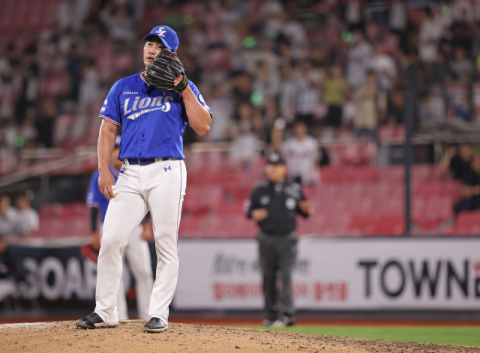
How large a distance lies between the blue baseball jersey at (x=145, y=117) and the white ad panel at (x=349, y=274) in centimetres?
538

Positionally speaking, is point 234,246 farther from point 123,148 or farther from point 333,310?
point 123,148

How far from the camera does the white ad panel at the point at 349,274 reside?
9250mm

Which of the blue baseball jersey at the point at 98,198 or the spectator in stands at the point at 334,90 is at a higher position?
the spectator in stands at the point at 334,90

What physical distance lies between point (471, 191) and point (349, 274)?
2.49m

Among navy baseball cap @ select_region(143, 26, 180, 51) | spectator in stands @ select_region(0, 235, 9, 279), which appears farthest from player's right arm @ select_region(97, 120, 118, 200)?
spectator in stands @ select_region(0, 235, 9, 279)

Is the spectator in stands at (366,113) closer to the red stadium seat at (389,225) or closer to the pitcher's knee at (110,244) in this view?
the red stadium seat at (389,225)

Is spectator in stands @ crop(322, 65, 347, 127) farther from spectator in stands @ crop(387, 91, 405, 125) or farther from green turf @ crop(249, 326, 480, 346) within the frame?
green turf @ crop(249, 326, 480, 346)

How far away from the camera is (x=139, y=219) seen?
Answer: 4.66 m

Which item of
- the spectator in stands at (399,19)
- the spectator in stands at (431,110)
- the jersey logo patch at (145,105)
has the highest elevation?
the spectator in stands at (399,19)

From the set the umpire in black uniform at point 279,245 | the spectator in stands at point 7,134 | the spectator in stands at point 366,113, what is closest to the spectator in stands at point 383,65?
the spectator in stands at point 366,113

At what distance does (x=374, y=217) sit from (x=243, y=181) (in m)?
2.51

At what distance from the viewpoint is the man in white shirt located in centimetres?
1112

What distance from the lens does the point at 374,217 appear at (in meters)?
10.9

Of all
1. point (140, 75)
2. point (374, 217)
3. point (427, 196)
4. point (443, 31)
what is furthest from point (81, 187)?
point (140, 75)
